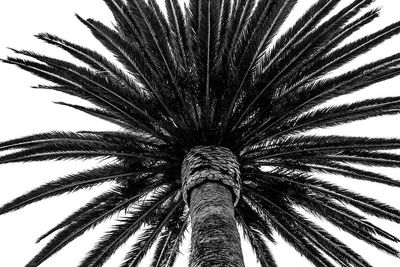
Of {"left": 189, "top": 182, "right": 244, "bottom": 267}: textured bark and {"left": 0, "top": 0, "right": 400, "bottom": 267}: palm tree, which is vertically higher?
{"left": 0, "top": 0, "right": 400, "bottom": 267}: palm tree

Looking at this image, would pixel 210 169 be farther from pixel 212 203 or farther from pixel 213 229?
pixel 213 229

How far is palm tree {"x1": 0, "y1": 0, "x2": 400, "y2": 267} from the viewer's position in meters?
7.43

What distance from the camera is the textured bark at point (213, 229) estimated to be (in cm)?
508

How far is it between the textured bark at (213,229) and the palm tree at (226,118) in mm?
695

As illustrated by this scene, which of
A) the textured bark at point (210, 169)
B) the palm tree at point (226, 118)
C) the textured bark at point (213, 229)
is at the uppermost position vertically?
the palm tree at point (226, 118)

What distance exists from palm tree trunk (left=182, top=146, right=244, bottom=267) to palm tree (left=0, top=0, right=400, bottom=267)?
0.25 ft

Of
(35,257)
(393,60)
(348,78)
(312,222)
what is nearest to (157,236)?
(35,257)

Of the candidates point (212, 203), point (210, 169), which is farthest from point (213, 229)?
point (210, 169)

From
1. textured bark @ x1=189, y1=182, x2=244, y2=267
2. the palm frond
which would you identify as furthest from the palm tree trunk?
the palm frond

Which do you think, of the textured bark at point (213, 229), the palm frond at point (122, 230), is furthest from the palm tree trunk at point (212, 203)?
the palm frond at point (122, 230)

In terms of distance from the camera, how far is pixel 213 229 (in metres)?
5.49

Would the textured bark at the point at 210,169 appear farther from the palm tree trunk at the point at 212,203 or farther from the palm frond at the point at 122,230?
the palm frond at the point at 122,230

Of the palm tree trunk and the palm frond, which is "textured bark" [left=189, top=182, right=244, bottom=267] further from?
the palm frond

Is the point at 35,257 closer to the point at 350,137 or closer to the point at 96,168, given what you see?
the point at 96,168
